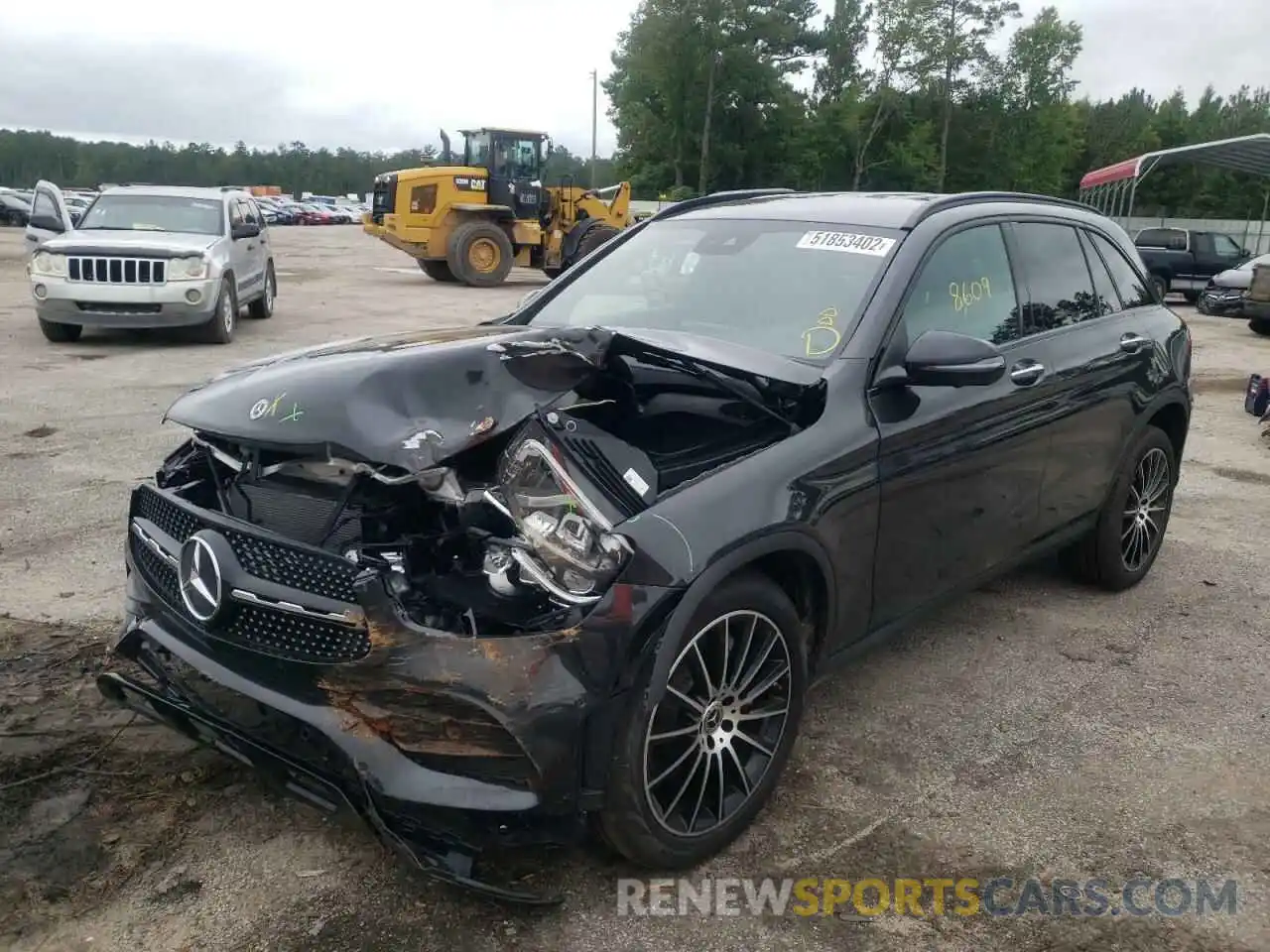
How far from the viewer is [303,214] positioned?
2420 inches

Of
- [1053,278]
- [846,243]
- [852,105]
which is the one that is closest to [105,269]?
[846,243]

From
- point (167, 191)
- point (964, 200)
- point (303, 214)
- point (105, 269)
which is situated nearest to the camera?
point (964, 200)

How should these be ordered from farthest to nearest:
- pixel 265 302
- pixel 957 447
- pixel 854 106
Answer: pixel 854 106 < pixel 265 302 < pixel 957 447

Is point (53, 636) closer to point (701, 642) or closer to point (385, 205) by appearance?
point (701, 642)

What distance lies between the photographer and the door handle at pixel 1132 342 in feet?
15.0

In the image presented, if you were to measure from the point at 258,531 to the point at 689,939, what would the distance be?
146 cm

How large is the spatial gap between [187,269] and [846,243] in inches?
380

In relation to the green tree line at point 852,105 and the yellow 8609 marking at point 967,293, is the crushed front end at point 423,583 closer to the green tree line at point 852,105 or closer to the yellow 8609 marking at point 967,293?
the yellow 8609 marking at point 967,293

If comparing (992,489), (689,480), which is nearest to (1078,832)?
(992,489)

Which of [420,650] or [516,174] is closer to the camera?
[420,650]

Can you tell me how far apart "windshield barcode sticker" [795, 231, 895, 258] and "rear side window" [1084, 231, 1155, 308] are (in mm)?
1625

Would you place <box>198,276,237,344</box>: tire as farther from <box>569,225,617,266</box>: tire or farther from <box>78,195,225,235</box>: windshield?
<box>569,225,617,266</box>: tire

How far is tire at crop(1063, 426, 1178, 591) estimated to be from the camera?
15.5 ft

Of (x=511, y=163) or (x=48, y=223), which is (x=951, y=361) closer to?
(x=48, y=223)
